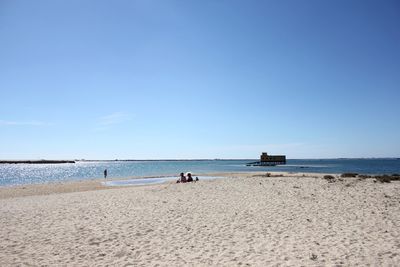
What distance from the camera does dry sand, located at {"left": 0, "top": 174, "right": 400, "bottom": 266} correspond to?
728 cm

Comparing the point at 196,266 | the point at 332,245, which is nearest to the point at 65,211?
the point at 196,266

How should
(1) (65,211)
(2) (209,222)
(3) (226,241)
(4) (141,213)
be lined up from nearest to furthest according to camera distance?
(3) (226,241) → (2) (209,222) → (4) (141,213) → (1) (65,211)

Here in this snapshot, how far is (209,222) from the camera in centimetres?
1118

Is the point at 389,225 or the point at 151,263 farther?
the point at 389,225

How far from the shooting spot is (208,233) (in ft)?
31.6

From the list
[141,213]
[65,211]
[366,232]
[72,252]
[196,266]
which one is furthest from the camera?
[65,211]

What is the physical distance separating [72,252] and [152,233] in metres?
2.69

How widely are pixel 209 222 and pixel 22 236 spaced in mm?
6872

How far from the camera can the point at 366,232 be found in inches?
364

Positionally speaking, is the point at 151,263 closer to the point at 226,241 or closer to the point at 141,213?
the point at 226,241

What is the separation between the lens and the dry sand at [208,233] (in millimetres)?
7281

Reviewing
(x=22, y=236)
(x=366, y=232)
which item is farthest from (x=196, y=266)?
(x=22, y=236)

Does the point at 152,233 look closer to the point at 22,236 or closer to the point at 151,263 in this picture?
the point at 151,263

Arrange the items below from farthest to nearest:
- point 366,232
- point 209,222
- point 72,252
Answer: point 209,222 → point 366,232 → point 72,252
